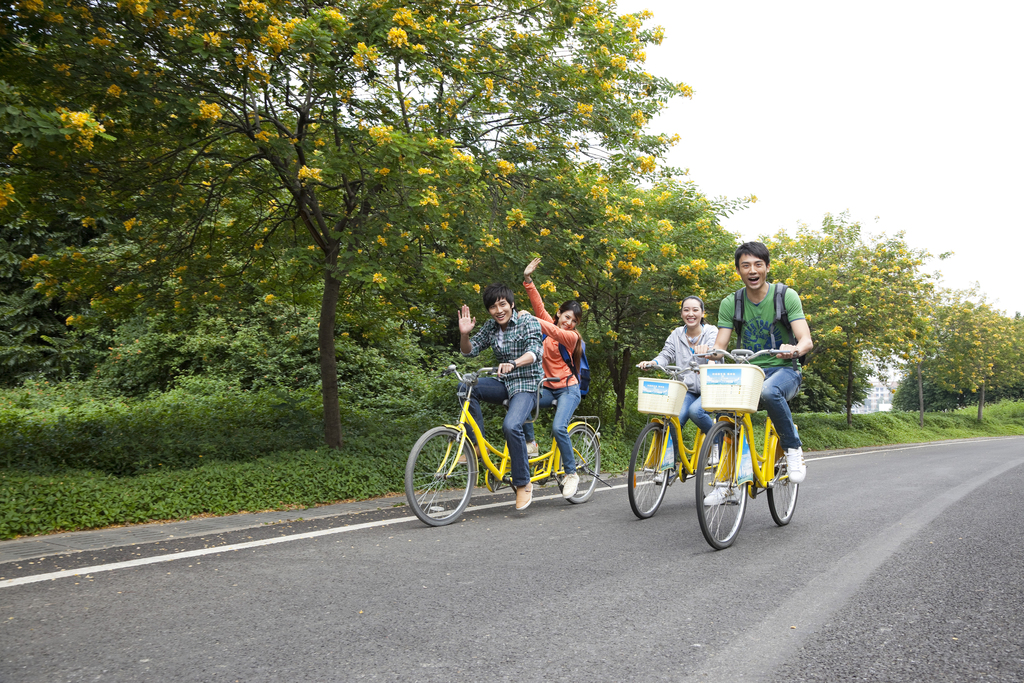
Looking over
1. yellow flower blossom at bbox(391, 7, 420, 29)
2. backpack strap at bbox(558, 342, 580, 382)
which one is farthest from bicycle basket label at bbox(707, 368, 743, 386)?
yellow flower blossom at bbox(391, 7, 420, 29)

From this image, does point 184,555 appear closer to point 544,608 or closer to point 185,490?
point 185,490

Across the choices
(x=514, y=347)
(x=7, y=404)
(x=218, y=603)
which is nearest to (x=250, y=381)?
(x=7, y=404)

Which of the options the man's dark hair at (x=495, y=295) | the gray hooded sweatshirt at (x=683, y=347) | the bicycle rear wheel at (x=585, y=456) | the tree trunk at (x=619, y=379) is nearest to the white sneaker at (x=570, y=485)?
the bicycle rear wheel at (x=585, y=456)

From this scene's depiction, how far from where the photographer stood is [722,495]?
5125 mm

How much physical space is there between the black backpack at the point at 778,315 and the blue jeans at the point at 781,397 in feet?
0.43

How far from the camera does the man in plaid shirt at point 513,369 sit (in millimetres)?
6625

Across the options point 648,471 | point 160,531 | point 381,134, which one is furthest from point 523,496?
point 381,134

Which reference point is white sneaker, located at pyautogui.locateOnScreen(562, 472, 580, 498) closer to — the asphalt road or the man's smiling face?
the asphalt road

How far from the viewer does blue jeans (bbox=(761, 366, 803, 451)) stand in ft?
18.1

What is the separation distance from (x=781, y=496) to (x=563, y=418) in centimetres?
216

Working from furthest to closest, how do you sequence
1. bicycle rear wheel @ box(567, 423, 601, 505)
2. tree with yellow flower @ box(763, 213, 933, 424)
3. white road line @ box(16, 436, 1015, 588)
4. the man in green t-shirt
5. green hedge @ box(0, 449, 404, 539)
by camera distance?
tree with yellow flower @ box(763, 213, 933, 424), bicycle rear wheel @ box(567, 423, 601, 505), green hedge @ box(0, 449, 404, 539), the man in green t-shirt, white road line @ box(16, 436, 1015, 588)

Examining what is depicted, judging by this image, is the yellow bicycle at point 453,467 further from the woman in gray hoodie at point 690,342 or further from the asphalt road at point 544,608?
the woman in gray hoodie at point 690,342

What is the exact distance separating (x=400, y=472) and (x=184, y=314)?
3.91 m

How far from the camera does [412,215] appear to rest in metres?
8.04
